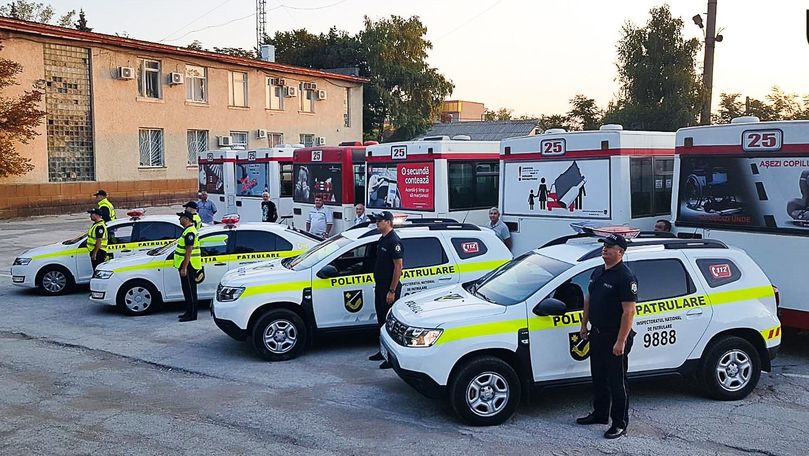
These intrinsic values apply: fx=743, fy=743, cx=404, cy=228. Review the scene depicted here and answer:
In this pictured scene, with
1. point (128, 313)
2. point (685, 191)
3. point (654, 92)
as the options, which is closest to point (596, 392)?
point (685, 191)

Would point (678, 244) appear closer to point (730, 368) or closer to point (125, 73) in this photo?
point (730, 368)

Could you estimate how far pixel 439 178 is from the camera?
1327 cm

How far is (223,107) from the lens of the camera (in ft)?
120

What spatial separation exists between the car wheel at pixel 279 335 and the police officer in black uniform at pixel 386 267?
1.02m

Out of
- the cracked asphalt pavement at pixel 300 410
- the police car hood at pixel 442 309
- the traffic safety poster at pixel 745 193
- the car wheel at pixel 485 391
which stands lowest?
the cracked asphalt pavement at pixel 300 410

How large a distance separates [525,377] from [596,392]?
62 cm

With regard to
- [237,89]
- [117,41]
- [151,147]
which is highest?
[117,41]

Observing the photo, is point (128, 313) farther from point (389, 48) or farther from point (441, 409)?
point (389, 48)

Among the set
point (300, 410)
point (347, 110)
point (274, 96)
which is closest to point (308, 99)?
point (274, 96)

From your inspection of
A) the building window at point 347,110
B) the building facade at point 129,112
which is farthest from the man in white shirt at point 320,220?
the building window at point 347,110

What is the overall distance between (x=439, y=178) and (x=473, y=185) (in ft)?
2.82

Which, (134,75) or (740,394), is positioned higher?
(134,75)

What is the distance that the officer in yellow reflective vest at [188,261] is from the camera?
1080cm

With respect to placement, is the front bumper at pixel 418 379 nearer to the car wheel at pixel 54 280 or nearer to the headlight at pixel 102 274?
the headlight at pixel 102 274
